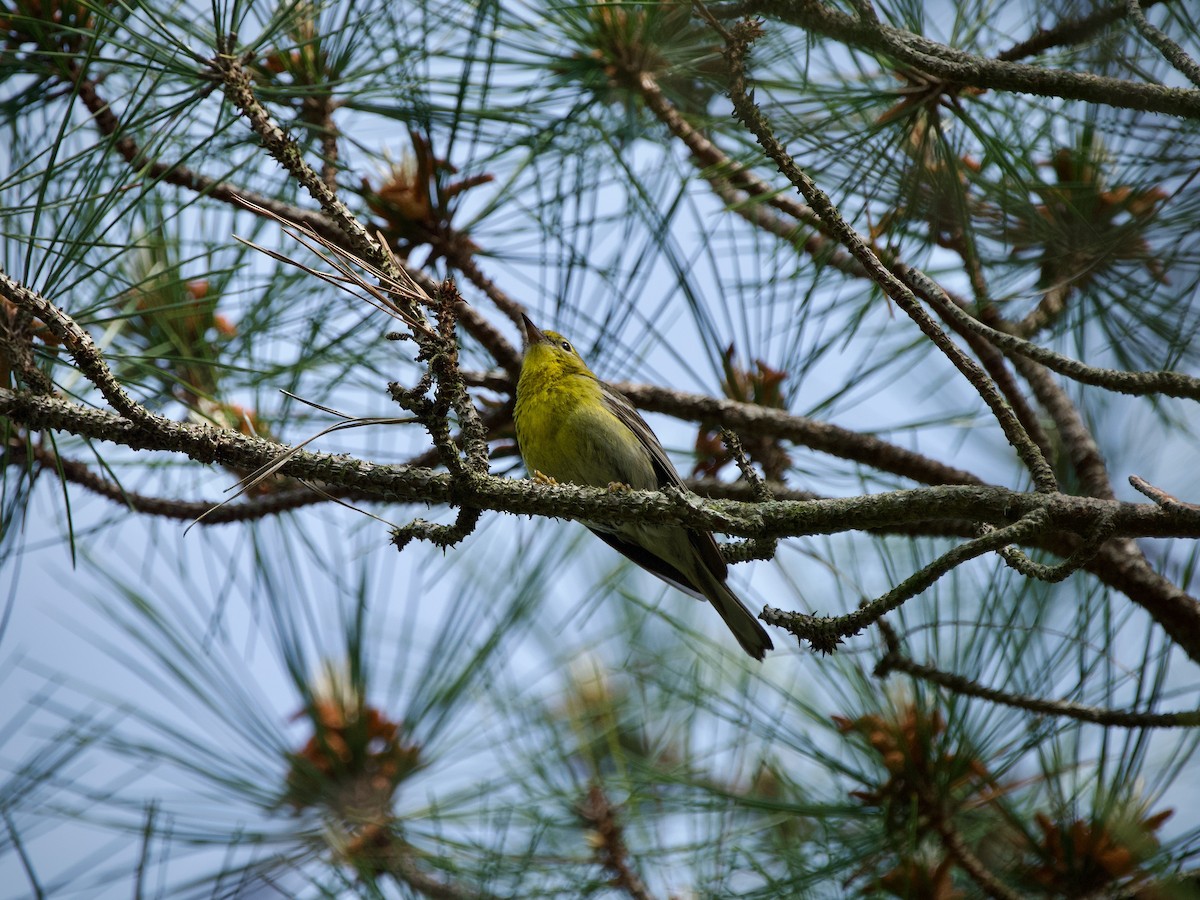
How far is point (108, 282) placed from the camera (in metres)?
2.80

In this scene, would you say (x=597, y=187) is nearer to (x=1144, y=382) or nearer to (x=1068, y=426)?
(x=1068, y=426)

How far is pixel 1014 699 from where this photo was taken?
243 cm

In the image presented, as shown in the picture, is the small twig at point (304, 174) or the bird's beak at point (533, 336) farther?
the bird's beak at point (533, 336)

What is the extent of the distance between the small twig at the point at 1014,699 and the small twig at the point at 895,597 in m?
0.59

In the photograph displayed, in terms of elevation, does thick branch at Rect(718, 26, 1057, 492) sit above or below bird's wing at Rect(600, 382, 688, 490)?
below

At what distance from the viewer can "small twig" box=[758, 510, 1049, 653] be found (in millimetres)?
1586

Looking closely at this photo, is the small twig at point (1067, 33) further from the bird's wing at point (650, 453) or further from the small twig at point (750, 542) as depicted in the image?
the bird's wing at point (650, 453)

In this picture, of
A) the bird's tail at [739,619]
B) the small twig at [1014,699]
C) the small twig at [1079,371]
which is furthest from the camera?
the bird's tail at [739,619]

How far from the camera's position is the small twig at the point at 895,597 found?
159 centimetres

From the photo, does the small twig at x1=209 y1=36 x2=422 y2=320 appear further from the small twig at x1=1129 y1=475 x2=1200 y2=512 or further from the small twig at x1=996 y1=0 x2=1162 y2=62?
the small twig at x1=996 y1=0 x2=1162 y2=62

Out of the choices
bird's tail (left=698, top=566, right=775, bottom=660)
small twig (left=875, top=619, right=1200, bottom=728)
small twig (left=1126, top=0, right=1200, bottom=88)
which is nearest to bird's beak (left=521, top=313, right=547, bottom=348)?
bird's tail (left=698, top=566, right=775, bottom=660)

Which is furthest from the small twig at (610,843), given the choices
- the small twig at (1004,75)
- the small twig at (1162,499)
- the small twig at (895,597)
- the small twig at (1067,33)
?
the small twig at (1067,33)

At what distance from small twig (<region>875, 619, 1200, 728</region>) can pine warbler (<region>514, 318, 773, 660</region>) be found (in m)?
0.62

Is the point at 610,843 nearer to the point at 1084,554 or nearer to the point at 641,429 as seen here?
the point at 641,429
